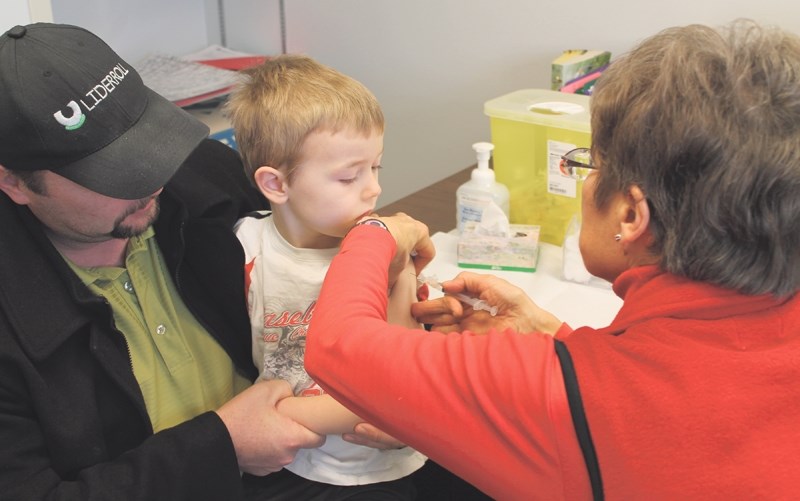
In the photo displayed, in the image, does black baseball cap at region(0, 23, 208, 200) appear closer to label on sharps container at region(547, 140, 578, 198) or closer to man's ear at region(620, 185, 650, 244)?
man's ear at region(620, 185, 650, 244)

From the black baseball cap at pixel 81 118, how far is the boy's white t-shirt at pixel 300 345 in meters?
0.26

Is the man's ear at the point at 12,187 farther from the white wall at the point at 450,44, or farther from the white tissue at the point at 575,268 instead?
the white wall at the point at 450,44

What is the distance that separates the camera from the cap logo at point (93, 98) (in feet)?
3.26

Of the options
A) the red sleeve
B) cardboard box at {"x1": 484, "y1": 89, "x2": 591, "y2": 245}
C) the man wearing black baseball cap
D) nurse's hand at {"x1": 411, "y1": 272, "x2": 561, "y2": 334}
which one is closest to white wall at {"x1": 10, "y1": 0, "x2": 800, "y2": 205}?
cardboard box at {"x1": 484, "y1": 89, "x2": 591, "y2": 245}

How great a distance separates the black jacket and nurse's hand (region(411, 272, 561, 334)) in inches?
15.9

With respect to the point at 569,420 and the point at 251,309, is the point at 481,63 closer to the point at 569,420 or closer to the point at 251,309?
the point at 251,309

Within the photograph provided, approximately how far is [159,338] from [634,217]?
0.73 m

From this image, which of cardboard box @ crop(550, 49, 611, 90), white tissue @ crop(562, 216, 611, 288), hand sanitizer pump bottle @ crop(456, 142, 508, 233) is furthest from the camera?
cardboard box @ crop(550, 49, 611, 90)

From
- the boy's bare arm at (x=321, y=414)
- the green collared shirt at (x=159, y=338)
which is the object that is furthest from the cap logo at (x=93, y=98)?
the boy's bare arm at (x=321, y=414)

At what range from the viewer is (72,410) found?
1.04m

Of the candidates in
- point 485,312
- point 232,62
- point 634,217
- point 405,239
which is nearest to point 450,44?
point 232,62

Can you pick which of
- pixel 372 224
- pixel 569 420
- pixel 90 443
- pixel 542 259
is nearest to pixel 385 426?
pixel 569 420

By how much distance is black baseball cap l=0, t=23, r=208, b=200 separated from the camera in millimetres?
979

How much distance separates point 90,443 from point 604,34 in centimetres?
162
